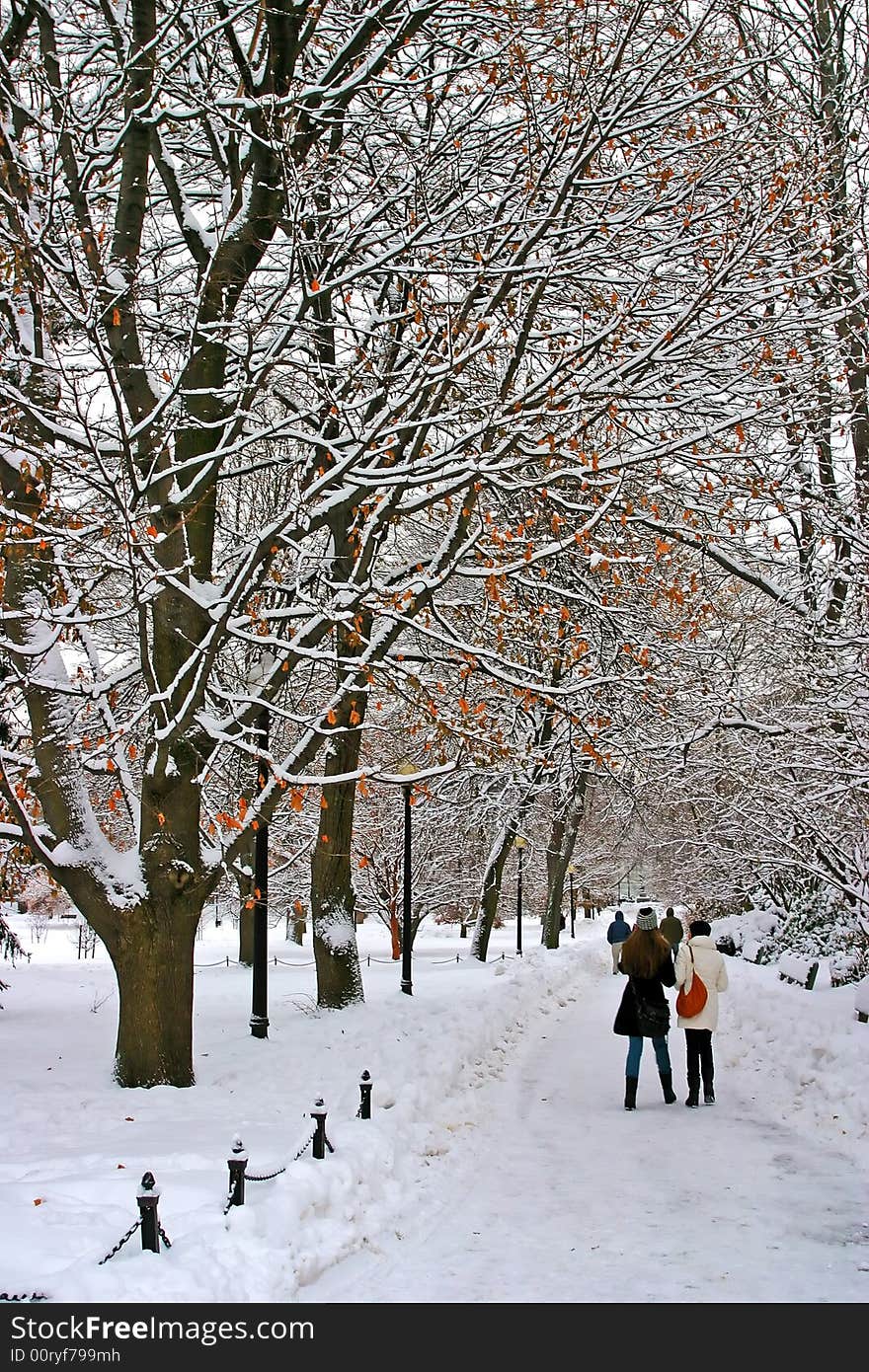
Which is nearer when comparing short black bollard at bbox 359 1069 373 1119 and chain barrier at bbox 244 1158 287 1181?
chain barrier at bbox 244 1158 287 1181

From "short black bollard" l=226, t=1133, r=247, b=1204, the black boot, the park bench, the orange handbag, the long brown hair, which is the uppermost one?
the long brown hair

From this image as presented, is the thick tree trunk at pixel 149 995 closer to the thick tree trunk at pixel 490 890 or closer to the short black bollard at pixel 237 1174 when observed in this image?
the short black bollard at pixel 237 1174

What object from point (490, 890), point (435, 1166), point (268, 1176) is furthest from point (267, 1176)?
point (490, 890)

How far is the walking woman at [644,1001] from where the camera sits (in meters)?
11.2

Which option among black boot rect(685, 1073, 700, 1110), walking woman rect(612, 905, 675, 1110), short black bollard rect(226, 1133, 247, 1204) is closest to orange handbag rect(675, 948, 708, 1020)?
walking woman rect(612, 905, 675, 1110)

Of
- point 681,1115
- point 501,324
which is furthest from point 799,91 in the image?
point 681,1115

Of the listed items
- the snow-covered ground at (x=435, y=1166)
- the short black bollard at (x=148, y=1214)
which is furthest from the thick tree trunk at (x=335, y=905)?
the short black bollard at (x=148, y=1214)

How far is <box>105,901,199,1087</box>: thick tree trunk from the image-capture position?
392 inches

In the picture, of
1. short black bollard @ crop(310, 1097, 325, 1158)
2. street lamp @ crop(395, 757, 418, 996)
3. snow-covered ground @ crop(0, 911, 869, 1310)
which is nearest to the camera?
snow-covered ground @ crop(0, 911, 869, 1310)

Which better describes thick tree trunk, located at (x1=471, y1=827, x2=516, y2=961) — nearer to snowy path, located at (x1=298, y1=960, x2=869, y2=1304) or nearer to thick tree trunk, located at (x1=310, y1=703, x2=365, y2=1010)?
thick tree trunk, located at (x1=310, y1=703, x2=365, y2=1010)

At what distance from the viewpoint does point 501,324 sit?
1006 centimetres

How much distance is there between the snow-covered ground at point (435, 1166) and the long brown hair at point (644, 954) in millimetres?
1403

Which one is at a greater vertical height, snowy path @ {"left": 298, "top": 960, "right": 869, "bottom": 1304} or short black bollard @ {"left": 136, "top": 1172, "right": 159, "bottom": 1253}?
short black bollard @ {"left": 136, "top": 1172, "right": 159, "bottom": 1253}

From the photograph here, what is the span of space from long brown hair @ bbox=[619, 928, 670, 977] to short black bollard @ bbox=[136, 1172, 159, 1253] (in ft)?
22.4
